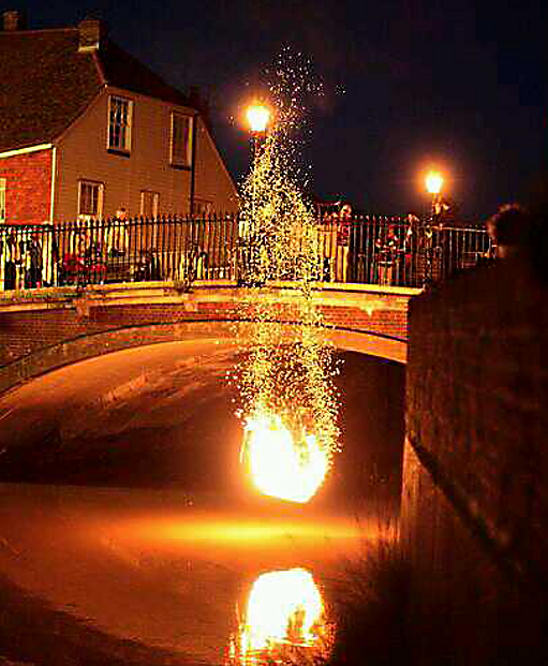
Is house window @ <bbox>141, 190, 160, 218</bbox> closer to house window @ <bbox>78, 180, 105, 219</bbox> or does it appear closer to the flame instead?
house window @ <bbox>78, 180, 105, 219</bbox>

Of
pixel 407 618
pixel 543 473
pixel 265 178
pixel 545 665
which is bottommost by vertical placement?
pixel 407 618

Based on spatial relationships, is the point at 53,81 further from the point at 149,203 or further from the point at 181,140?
the point at 149,203

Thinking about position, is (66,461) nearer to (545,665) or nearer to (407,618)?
(407,618)

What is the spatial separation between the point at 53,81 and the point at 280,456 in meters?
13.2

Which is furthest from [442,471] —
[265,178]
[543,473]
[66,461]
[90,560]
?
[265,178]

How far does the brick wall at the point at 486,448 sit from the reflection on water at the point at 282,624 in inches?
84.3

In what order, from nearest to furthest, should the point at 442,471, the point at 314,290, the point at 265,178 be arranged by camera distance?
the point at 442,471 < the point at 314,290 < the point at 265,178

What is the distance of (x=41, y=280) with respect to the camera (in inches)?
987

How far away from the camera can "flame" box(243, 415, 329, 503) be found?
30.5 metres

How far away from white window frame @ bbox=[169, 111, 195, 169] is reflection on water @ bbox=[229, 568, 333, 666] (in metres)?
22.4

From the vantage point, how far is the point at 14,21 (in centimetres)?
4006

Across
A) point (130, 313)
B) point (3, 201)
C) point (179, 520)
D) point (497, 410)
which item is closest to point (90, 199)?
point (3, 201)

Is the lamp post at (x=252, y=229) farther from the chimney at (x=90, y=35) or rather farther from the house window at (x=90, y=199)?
the chimney at (x=90, y=35)

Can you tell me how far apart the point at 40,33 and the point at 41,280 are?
52.0 feet
